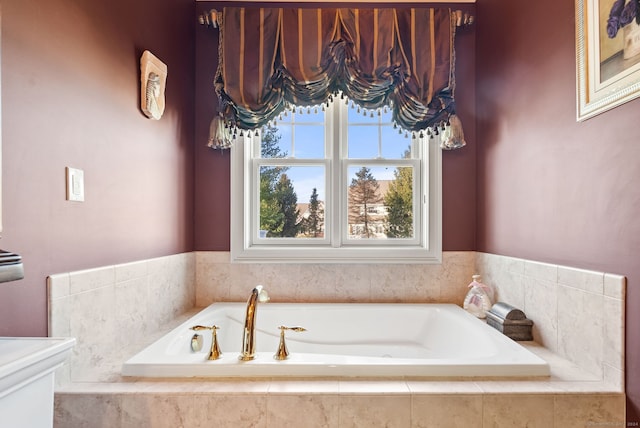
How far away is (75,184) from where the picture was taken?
1283 mm

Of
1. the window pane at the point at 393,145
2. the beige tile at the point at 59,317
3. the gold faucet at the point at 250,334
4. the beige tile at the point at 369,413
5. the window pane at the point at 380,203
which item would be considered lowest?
the beige tile at the point at 369,413

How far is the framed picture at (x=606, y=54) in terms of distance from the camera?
1.16 metres

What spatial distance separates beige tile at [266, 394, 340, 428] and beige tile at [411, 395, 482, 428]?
0.89 ft

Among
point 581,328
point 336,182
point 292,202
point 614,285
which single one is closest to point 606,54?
point 614,285

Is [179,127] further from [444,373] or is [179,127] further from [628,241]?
[628,241]

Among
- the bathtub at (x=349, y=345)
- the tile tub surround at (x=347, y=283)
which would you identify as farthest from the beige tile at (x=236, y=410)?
the tile tub surround at (x=347, y=283)

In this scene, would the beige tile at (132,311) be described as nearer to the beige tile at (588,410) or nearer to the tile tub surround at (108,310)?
the tile tub surround at (108,310)

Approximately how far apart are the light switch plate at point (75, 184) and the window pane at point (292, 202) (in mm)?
1259

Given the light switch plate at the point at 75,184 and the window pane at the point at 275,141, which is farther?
the window pane at the point at 275,141

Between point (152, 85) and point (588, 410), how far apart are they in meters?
2.27

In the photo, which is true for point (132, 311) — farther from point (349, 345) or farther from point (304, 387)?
point (349, 345)

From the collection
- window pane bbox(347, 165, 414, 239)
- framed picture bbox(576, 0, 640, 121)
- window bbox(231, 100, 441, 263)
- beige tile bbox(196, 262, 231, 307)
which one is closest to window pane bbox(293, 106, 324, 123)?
window bbox(231, 100, 441, 263)

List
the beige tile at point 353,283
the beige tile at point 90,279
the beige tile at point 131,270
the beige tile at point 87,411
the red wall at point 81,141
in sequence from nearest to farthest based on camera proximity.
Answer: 1. the red wall at point 81,141
2. the beige tile at point 87,411
3. the beige tile at point 90,279
4. the beige tile at point 131,270
5. the beige tile at point 353,283

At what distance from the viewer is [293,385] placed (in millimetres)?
1221
